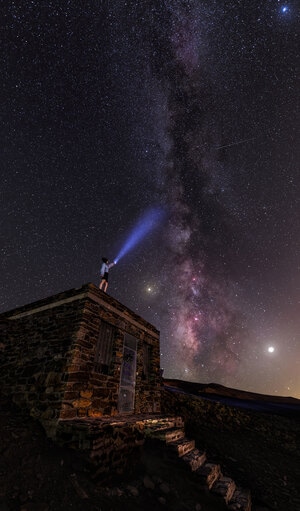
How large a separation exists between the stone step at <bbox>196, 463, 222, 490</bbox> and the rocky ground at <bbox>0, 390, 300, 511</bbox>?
21 cm

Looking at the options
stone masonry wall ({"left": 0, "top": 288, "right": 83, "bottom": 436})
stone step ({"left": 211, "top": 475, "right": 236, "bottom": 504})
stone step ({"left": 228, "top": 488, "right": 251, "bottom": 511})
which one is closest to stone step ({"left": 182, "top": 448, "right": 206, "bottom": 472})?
stone step ({"left": 211, "top": 475, "right": 236, "bottom": 504})

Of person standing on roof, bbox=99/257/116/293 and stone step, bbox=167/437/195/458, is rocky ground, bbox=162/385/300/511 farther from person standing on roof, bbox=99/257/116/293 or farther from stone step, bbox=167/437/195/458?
person standing on roof, bbox=99/257/116/293

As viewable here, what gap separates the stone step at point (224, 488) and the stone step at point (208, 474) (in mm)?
73

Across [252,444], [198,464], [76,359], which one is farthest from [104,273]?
[252,444]

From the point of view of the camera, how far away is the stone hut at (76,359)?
5.87 meters

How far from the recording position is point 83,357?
20.8 ft

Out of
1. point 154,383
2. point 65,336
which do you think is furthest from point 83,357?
point 154,383

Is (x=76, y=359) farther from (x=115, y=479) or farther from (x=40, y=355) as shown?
(x=115, y=479)

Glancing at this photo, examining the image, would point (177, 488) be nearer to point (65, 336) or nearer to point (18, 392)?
point (65, 336)

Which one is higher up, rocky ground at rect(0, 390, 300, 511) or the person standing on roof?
the person standing on roof

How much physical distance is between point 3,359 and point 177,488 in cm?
622

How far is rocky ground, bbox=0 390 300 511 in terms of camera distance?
360 centimetres

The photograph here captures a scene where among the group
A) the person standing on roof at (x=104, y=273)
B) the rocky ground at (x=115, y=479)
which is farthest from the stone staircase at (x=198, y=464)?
the person standing on roof at (x=104, y=273)

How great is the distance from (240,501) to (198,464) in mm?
976
